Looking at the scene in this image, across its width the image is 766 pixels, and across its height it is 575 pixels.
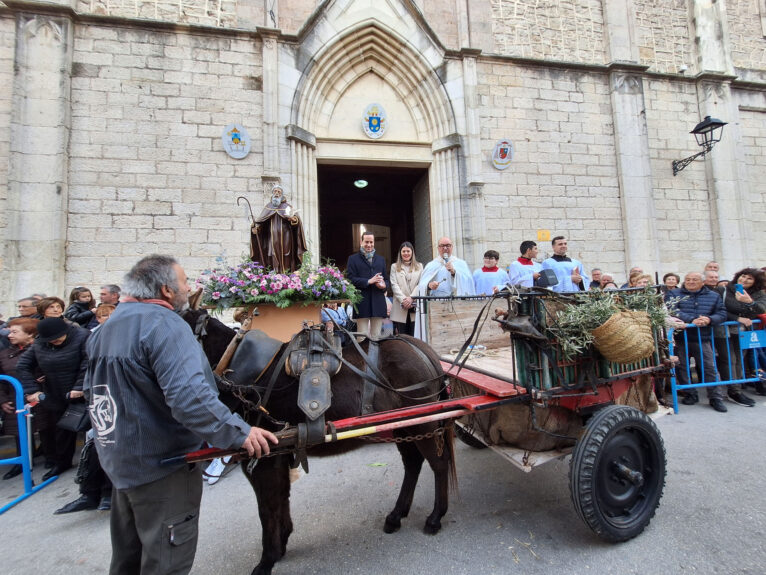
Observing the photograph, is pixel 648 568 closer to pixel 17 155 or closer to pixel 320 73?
pixel 320 73

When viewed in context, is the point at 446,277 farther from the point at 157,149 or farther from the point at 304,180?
the point at 157,149

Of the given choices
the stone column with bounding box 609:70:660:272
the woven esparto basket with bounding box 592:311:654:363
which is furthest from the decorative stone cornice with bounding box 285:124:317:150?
the stone column with bounding box 609:70:660:272

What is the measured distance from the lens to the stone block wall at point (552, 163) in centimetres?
789

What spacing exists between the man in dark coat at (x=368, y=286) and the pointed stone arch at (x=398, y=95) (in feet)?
7.41

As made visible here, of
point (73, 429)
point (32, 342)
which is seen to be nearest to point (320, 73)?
point (32, 342)

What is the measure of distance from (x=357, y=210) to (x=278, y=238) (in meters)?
8.94

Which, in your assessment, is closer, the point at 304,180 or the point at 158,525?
Answer: the point at 158,525

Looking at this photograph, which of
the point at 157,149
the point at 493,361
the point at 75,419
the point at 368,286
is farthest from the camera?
the point at 157,149

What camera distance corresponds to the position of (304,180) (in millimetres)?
7211

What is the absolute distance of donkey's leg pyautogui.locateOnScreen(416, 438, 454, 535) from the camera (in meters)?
2.63

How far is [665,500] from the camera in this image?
9.27ft

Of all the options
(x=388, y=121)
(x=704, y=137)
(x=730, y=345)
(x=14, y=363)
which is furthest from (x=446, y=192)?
(x=14, y=363)

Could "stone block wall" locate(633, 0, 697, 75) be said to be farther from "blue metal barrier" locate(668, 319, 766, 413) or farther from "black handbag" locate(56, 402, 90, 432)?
"black handbag" locate(56, 402, 90, 432)

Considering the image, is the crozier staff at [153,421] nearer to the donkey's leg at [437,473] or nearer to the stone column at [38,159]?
the donkey's leg at [437,473]
